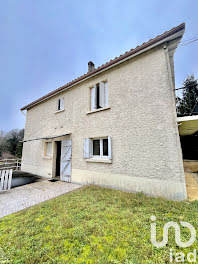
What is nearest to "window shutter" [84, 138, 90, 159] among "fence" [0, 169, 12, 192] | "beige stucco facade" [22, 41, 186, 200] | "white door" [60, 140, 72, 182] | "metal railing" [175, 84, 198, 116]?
"beige stucco facade" [22, 41, 186, 200]

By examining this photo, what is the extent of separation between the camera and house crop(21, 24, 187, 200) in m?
5.48

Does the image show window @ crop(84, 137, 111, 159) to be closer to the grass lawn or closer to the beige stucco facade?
the beige stucco facade

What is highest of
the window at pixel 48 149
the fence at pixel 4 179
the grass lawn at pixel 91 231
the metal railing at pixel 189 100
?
the metal railing at pixel 189 100

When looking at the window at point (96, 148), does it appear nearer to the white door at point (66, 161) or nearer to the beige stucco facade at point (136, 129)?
the beige stucco facade at point (136, 129)

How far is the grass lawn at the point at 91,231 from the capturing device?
7.73 ft

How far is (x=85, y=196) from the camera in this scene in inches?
224

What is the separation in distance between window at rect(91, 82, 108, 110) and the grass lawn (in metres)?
5.99

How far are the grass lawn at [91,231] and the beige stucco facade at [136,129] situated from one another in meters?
1.13

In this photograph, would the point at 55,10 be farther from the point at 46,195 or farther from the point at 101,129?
the point at 46,195

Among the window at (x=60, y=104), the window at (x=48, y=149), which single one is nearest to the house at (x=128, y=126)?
the window at (x=60, y=104)

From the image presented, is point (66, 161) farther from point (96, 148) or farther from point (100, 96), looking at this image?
point (100, 96)

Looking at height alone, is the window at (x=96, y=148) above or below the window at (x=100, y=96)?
below

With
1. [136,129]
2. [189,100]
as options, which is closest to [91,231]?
[136,129]

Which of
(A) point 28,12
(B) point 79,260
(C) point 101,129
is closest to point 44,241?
(B) point 79,260
